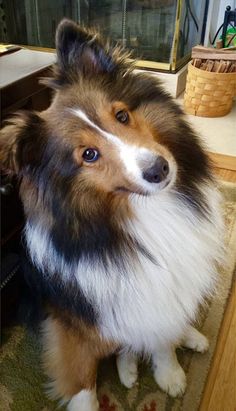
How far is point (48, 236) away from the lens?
41.2 inches

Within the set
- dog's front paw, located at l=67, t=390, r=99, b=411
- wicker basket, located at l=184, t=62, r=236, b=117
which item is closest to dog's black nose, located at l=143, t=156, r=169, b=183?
dog's front paw, located at l=67, t=390, r=99, b=411

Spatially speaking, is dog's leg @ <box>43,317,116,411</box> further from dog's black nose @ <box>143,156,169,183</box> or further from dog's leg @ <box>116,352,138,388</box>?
dog's black nose @ <box>143,156,169,183</box>

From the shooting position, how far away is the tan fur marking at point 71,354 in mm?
1192

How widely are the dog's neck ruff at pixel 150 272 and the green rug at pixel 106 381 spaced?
30 centimetres

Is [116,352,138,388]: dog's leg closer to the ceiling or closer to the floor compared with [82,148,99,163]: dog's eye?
closer to the floor

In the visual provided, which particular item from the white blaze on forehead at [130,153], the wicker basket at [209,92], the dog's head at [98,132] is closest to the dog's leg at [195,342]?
the dog's head at [98,132]

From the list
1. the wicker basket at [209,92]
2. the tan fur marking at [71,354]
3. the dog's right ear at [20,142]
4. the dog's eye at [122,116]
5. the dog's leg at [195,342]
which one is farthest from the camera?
the wicker basket at [209,92]

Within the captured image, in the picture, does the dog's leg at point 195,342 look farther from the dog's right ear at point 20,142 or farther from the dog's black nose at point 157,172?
the dog's right ear at point 20,142

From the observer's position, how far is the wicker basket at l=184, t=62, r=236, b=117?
2.88 metres

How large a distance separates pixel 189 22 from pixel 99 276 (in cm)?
333

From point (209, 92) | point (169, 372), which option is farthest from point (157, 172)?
point (209, 92)

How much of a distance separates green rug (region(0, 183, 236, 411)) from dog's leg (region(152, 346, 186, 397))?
A: 3 cm

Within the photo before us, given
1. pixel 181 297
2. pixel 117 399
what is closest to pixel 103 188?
pixel 181 297

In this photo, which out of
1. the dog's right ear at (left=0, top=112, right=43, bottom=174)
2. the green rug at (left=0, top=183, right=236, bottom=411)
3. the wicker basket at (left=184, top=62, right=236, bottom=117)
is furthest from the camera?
the wicker basket at (left=184, top=62, right=236, bottom=117)
